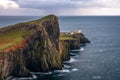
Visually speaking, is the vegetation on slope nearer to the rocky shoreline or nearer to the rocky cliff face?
the rocky shoreline

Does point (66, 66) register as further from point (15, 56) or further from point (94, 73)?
point (15, 56)

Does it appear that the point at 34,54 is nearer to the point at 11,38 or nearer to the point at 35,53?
the point at 35,53

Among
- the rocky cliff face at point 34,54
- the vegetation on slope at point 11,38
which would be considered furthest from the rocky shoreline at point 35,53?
the vegetation on slope at point 11,38

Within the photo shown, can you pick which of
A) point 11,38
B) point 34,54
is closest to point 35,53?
point 34,54

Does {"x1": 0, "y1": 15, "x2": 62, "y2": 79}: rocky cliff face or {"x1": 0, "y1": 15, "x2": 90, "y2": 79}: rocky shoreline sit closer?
{"x1": 0, "y1": 15, "x2": 62, "y2": 79}: rocky cliff face

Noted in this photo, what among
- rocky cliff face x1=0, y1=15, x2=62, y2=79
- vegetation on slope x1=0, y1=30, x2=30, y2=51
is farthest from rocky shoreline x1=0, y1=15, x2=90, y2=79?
vegetation on slope x1=0, y1=30, x2=30, y2=51

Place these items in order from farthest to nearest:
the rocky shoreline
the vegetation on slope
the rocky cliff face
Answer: the vegetation on slope → the rocky shoreline → the rocky cliff face

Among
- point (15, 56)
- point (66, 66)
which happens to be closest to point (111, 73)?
point (66, 66)

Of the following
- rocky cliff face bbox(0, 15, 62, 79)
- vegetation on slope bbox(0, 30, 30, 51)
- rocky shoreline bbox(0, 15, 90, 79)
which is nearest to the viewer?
rocky cliff face bbox(0, 15, 62, 79)
